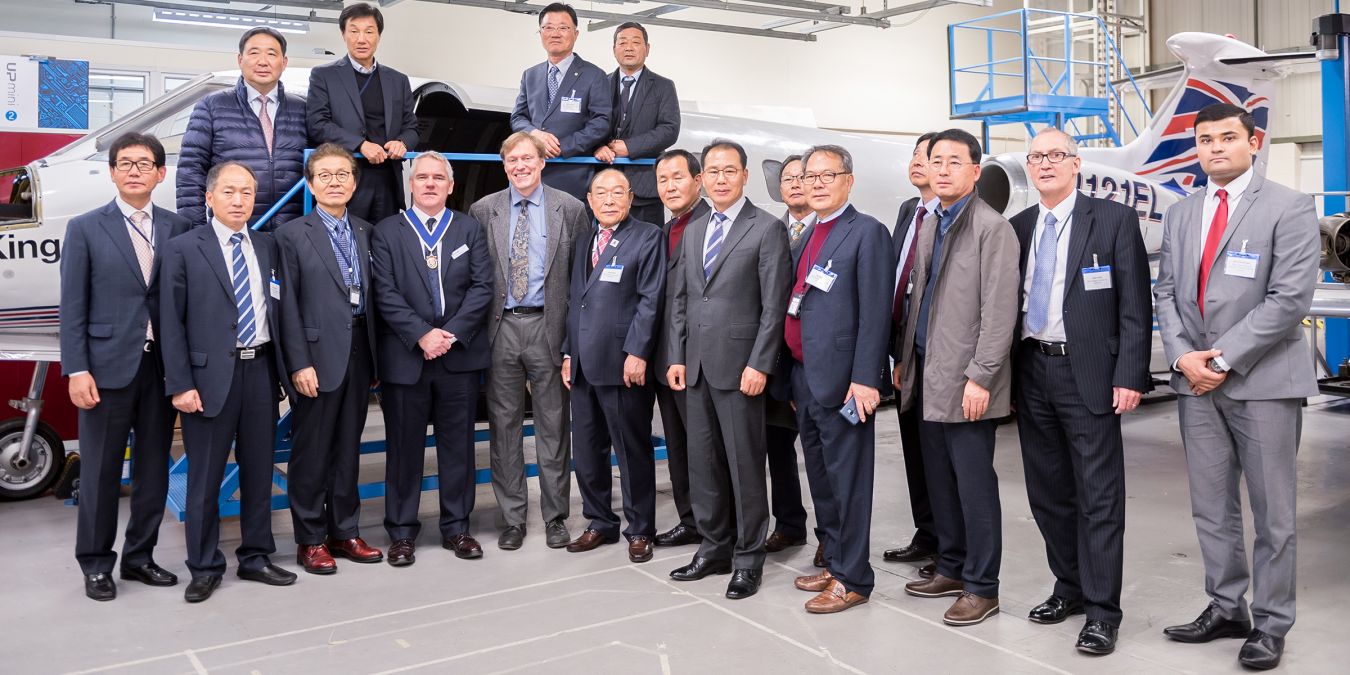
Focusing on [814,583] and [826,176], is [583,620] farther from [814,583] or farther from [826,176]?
[826,176]

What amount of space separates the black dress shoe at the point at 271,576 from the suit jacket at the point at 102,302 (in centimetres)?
99

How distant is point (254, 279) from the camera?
4547 millimetres

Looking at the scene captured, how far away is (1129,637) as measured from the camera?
390cm

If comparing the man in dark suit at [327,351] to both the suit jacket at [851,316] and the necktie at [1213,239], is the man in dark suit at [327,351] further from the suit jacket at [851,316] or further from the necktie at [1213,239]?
the necktie at [1213,239]

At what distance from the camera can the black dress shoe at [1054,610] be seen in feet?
13.2

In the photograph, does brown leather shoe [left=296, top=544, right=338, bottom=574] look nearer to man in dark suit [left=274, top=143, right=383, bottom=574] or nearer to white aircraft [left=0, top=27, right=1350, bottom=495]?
man in dark suit [left=274, top=143, right=383, bottom=574]

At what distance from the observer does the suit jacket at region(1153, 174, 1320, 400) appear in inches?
138

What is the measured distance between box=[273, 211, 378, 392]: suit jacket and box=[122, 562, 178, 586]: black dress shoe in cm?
105

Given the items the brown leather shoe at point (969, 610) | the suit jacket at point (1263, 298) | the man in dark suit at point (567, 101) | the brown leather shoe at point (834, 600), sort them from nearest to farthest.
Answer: the suit jacket at point (1263, 298) < the brown leather shoe at point (969, 610) < the brown leather shoe at point (834, 600) < the man in dark suit at point (567, 101)

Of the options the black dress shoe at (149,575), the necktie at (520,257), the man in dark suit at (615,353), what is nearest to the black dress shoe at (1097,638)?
the man in dark suit at (615,353)

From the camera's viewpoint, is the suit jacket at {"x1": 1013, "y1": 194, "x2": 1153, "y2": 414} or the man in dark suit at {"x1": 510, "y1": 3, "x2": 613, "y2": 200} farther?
the man in dark suit at {"x1": 510, "y1": 3, "x2": 613, "y2": 200}

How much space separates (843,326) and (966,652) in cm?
128

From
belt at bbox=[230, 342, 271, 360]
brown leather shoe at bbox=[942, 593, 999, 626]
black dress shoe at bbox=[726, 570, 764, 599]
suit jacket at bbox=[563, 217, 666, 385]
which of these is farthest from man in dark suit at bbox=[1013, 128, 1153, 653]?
belt at bbox=[230, 342, 271, 360]

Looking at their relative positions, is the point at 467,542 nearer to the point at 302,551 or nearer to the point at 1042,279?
the point at 302,551
